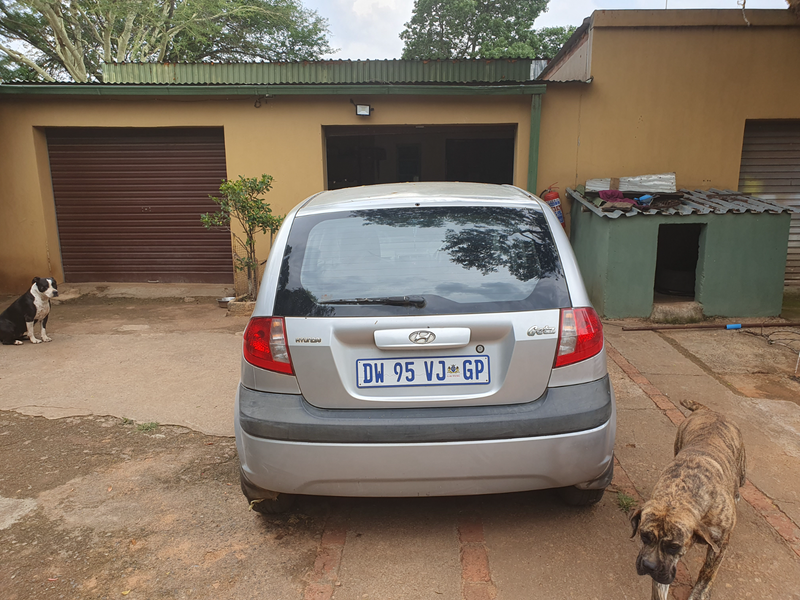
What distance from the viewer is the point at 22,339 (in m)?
6.74

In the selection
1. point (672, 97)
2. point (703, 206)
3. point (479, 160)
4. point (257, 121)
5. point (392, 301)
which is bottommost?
point (392, 301)

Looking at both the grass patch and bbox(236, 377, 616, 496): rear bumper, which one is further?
the grass patch

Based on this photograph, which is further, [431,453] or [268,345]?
[268,345]

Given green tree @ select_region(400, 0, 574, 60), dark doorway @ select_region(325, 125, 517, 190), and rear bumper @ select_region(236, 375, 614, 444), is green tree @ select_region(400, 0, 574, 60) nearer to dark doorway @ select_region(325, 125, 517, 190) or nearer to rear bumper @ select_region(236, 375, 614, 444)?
dark doorway @ select_region(325, 125, 517, 190)

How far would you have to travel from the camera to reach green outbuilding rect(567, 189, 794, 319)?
686 cm

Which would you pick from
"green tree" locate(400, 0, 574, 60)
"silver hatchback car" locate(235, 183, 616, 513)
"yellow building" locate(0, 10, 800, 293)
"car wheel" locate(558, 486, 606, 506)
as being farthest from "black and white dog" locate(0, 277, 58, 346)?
"green tree" locate(400, 0, 574, 60)

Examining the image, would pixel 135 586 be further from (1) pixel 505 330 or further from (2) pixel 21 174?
(2) pixel 21 174

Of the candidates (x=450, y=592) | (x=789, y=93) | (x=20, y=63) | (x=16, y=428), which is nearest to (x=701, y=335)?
(x=789, y=93)

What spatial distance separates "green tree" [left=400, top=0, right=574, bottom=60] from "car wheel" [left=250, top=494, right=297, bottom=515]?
113 ft

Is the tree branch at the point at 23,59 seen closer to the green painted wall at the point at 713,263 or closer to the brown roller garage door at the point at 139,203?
the brown roller garage door at the point at 139,203

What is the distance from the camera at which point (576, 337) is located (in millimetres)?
2529

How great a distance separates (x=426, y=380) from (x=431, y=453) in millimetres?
310

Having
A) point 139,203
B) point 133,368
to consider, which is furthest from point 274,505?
point 139,203

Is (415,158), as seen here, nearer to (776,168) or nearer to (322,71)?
(322,71)
